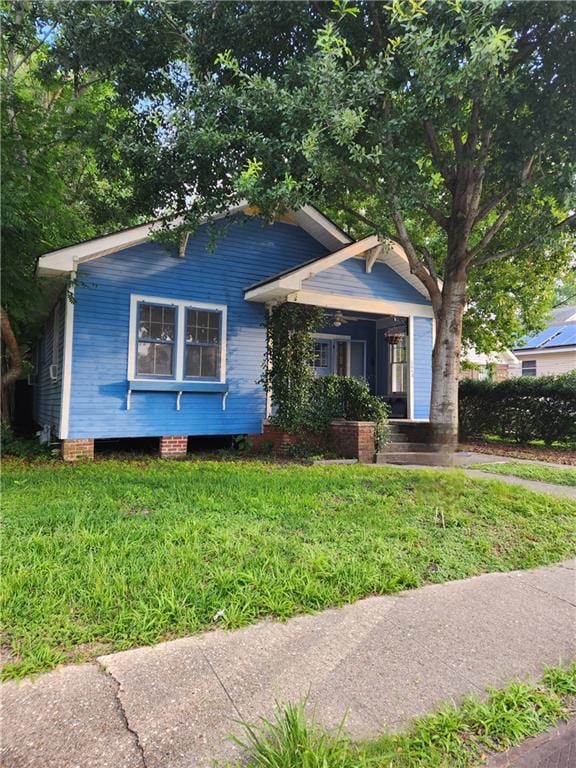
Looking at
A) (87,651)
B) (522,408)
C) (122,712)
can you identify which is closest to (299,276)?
(522,408)

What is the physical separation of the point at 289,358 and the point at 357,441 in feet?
7.31

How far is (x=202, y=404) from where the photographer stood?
32.3 feet

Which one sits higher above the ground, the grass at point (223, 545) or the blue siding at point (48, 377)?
the blue siding at point (48, 377)

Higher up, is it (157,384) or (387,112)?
(387,112)

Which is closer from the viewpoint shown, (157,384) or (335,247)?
(157,384)

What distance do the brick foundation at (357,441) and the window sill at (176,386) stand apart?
261cm

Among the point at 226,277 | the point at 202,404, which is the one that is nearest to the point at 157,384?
the point at 202,404

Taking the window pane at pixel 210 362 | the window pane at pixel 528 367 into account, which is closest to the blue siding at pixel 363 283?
the window pane at pixel 210 362

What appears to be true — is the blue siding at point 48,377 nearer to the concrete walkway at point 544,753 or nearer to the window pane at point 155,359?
the window pane at point 155,359

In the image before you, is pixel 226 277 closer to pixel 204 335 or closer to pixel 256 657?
pixel 204 335

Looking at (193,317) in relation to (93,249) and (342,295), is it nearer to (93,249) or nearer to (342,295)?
(93,249)

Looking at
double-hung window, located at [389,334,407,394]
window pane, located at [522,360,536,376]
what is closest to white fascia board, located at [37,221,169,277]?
double-hung window, located at [389,334,407,394]

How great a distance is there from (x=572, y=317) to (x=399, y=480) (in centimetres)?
2725

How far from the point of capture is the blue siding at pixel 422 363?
464 inches
